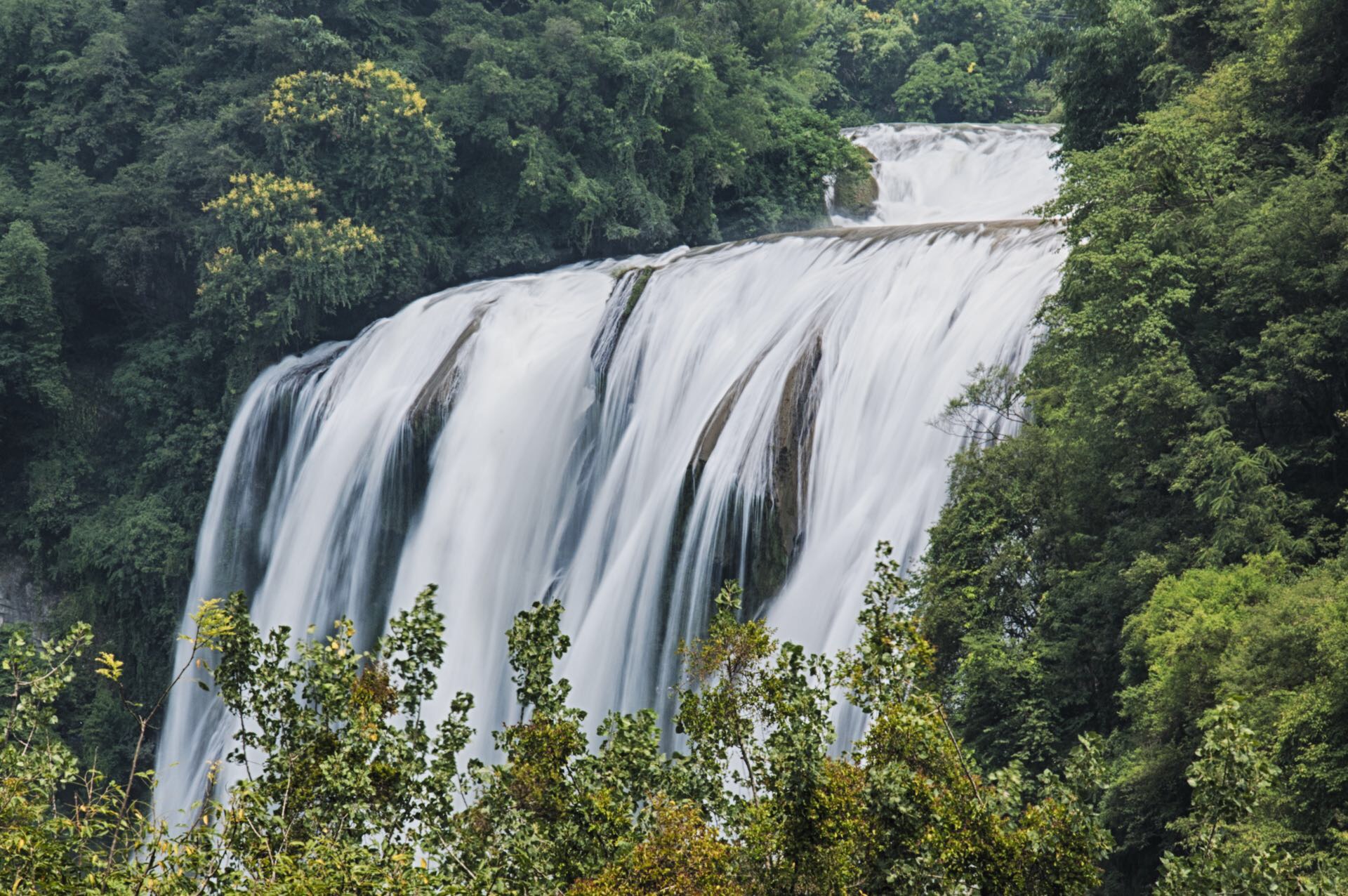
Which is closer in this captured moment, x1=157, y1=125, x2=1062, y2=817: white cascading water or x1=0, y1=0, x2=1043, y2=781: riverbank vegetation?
x1=157, y1=125, x2=1062, y2=817: white cascading water

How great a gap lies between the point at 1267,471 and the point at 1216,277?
2.42 meters

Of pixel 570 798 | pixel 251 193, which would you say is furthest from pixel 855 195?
pixel 570 798

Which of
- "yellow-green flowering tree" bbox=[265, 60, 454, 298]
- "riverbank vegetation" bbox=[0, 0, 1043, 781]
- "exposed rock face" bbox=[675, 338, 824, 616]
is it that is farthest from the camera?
"yellow-green flowering tree" bbox=[265, 60, 454, 298]

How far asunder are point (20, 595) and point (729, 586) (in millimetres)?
24123

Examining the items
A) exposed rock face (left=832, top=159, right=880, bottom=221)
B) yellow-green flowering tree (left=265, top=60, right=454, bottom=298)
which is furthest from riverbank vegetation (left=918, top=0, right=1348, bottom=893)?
yellow-green flowering tree (left=265, top=60, right=454, bottom=298)

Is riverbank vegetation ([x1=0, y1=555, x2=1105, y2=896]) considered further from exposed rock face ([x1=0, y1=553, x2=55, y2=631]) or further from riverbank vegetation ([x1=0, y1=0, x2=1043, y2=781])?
exposed rock face ([x1=0, y1=553, x2=55, y2=631])

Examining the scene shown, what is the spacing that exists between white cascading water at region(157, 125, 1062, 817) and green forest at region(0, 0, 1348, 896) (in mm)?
902

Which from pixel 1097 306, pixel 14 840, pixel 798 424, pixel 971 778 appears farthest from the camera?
pixel 798 424

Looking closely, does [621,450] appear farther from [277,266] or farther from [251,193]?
[251,193]

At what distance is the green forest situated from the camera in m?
6.08

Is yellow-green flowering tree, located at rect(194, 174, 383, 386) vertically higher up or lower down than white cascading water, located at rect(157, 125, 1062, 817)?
higher up

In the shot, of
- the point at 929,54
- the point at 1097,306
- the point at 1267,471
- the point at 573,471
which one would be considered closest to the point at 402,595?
the point at 573,471

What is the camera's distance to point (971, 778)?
6.01 m

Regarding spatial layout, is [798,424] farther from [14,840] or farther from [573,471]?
[14,840]
